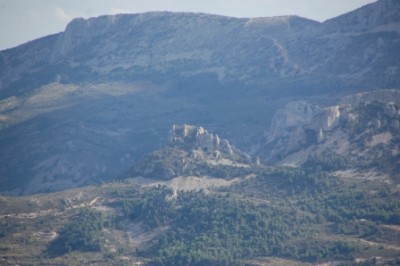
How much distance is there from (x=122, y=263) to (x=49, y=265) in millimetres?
16311

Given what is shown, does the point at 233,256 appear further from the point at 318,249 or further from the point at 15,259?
the point at 15,259

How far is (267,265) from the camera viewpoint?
190 meters

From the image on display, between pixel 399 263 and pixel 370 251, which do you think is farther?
pixel 370 251

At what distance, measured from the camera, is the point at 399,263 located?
178 m

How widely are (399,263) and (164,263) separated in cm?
5289

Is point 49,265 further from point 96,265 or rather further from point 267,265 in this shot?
point 267,265

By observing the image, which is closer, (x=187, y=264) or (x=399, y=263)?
(x=399, y=263)

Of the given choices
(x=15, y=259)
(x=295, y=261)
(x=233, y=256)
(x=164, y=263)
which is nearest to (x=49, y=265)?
(x=15, y=259)

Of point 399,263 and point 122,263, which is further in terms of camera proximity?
point 122,263

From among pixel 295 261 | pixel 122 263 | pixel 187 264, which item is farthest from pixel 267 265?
pixel 122 263

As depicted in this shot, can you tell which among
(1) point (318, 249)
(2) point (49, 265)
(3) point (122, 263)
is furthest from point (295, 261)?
(2) point (49, 265)

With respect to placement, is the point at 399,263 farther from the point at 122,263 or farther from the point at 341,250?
the point at 122,263

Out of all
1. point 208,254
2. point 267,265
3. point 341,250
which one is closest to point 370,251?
point 341,250

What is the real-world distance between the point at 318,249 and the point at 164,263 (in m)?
34.7
